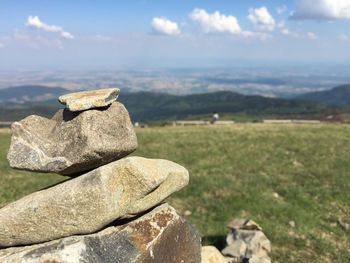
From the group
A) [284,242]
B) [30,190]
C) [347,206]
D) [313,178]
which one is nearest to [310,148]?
[313,178]

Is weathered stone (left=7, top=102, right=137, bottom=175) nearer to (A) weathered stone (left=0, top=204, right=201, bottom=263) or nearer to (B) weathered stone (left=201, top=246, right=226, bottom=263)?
(A) weathered stone (left=0, top=204, right=201, bottom=263)

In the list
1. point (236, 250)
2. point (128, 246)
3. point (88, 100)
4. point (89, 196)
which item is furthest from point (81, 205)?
point (236, 250)

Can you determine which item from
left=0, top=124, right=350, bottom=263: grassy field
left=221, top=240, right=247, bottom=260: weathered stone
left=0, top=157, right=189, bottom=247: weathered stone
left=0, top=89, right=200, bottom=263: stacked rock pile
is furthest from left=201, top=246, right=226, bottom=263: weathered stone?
left=0, top=157, right=189, bottom=247: weathered stone

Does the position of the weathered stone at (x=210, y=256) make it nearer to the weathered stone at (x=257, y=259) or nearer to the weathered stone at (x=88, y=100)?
the weathered stone at (x=257, y=259)

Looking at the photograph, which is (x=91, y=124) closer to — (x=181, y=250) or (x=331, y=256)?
(x=181, y=250)

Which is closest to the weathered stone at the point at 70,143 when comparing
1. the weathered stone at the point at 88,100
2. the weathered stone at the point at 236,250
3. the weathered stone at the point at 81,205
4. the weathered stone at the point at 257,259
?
the weathered stone at the point at 88,100

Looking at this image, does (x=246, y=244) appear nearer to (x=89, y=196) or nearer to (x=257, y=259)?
(x=257, y=259)
